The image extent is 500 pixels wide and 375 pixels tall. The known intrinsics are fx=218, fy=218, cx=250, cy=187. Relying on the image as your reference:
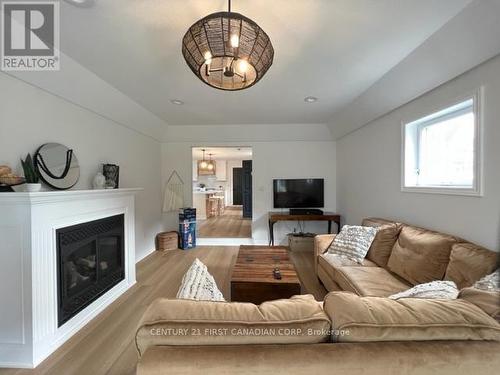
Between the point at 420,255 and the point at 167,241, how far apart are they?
392 cm

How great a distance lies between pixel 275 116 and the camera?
3779mm

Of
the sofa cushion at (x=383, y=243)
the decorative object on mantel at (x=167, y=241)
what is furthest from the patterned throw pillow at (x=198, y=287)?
the decorative object on mantel at (x=167, y=241)

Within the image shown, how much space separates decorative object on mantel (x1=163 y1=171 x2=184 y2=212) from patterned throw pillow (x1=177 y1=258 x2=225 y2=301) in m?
3.51

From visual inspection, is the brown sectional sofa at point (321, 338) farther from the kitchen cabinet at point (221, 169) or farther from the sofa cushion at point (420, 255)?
the kitchen cabinet at point (221, 169)

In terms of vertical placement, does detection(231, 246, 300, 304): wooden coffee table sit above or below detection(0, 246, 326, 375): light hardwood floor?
above

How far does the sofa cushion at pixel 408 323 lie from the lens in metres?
0.72

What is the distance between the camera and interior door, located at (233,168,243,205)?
1034cm

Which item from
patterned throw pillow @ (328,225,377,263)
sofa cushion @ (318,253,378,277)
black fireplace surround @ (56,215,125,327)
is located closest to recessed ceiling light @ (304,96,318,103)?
patterned throw pillow @ (328,225,377,263)

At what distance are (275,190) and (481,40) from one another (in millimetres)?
3401

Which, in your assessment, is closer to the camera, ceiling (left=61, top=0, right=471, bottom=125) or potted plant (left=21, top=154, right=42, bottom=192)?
ceiling (left=61, top=0, right=471, bottom=125)

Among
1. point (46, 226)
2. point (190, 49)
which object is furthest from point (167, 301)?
point (46, 226)

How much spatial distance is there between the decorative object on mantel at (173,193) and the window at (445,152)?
3.94 m

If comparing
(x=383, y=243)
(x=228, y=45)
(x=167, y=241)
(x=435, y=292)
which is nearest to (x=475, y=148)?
(x=383, y=243)

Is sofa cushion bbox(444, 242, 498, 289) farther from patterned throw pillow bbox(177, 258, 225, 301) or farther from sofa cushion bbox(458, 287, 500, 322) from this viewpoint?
patterned throw pillow bbox(177, 258, 225, 301)
